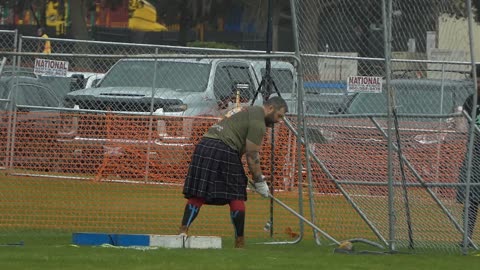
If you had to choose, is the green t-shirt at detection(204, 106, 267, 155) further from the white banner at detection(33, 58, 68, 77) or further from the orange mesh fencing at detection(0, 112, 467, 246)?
the white banner at detection(33, 58, 68, 77)

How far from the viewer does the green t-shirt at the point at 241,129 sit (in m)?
11.4

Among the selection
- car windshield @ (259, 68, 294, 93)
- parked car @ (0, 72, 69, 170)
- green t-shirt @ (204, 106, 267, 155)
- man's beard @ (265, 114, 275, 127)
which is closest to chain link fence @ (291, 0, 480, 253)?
man's beard @ (265, 114, 275, 127)

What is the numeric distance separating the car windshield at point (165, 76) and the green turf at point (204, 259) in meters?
6.30

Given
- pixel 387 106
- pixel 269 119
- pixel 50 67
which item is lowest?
pixel 269 119

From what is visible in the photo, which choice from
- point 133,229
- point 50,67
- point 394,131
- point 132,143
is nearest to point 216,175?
point 133,229

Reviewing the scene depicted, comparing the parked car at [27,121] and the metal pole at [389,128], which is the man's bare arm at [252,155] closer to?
the metal pole at [389,128]

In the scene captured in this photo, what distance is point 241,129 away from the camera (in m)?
11.5

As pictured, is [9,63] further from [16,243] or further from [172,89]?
[16,243]

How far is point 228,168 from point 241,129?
41cm

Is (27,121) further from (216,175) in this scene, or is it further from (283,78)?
(216,175)

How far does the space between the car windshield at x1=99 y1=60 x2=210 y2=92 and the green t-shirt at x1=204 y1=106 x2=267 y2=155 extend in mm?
5785

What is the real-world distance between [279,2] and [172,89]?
2425cm

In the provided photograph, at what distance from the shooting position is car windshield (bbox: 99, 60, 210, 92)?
696 inches

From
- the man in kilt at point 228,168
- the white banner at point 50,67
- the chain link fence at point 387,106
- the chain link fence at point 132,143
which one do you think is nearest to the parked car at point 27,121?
the chain link fence at point 132,143
